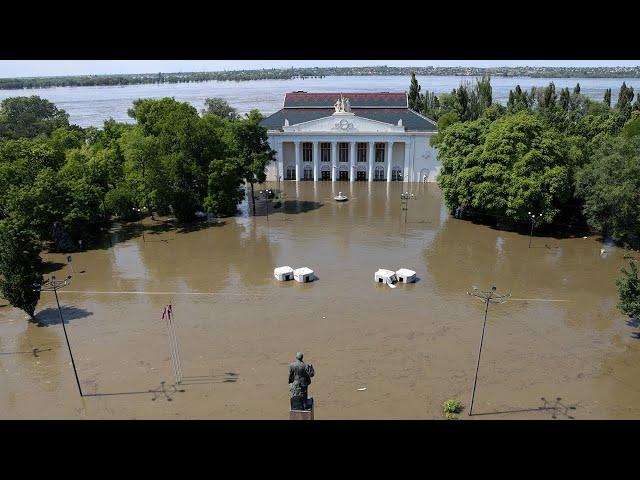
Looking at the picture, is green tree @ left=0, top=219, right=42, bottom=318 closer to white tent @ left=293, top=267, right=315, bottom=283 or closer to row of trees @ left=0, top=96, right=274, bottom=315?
row of trees @ left=0, top=96, right=274, bottom=315

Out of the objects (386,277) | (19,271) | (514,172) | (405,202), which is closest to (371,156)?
(405,202)

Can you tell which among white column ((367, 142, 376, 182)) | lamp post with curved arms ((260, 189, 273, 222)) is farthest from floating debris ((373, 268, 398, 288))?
white column ((367, 142, 376, 182))

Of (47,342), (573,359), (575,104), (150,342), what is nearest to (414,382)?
(573,359)

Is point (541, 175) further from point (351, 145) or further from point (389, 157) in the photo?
point (351, 145)

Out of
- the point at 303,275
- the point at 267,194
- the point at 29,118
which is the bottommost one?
the point at 267,194

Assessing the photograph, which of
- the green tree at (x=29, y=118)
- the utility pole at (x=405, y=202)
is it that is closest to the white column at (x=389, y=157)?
the utility pole at (x=405, y=202)

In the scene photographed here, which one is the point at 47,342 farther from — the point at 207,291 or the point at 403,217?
the point at 403,217

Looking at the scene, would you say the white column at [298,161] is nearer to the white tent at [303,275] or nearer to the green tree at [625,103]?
the white tent at [303,275]
